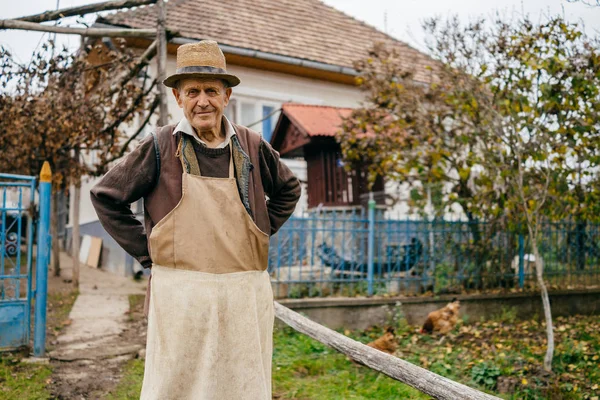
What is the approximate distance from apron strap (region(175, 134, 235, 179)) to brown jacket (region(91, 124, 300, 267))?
0.03 meters

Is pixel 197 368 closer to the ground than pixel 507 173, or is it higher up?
closer to the ground

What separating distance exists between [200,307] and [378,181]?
8.25 m

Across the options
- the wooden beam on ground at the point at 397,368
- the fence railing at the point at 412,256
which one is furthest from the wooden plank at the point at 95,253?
the wooden beam on ground at the point at 397,368

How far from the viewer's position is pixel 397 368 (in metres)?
3.91

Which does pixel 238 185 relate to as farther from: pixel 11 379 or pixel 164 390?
pixel 11 379

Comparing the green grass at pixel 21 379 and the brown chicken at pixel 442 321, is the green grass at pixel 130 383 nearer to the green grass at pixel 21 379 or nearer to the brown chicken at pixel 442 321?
the green grass at pixel 21 379

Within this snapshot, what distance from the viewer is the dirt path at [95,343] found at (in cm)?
500

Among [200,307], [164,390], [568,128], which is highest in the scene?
[568,128]

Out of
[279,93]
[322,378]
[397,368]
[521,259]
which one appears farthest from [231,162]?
[279,93]

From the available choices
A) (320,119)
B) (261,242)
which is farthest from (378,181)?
(261,242)

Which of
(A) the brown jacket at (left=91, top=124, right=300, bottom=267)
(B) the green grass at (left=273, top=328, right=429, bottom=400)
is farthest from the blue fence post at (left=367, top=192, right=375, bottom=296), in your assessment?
(A) the brown jacket at (left=91, top=124, right=300, bottom=267)

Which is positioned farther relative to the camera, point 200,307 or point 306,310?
point 306,310

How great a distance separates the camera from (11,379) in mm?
4949

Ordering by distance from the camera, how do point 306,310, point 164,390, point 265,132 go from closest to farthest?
point 164,390 < point 306,310 < point 265,132
